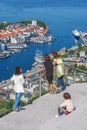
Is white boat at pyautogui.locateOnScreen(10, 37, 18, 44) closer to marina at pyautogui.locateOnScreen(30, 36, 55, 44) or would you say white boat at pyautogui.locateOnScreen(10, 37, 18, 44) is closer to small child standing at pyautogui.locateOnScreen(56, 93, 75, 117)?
marina at pyautogui.locateOnScreen(30, 36, 55, 44)

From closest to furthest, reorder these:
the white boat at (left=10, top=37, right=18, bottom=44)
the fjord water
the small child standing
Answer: the small child standing, the fjord water, the white boat at (left=10, top=37, right=18, bottom=44)

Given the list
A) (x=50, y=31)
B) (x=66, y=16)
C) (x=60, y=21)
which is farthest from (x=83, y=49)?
(x=66, y=16)

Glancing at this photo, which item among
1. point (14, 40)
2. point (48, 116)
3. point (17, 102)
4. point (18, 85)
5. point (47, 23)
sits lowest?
point (14, 40)

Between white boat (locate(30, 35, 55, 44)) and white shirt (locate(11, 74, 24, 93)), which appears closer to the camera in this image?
white shirt (locate(11, 74, 24, 93))

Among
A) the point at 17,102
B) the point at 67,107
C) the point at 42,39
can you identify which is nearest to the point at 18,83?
the point at 17,102

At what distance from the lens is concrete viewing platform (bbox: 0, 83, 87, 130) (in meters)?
3.95

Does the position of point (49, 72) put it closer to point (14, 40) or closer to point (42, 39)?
→ point (14, 40)

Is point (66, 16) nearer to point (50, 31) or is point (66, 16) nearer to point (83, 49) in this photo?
point (50, 31)

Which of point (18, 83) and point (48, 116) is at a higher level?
point (18, 83)

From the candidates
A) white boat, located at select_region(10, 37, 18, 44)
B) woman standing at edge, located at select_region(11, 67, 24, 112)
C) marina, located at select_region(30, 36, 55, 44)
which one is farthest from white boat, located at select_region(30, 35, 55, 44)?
woman standing at edge, located at select_region(11, 67, 24, 112)

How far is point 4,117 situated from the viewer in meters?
5.15

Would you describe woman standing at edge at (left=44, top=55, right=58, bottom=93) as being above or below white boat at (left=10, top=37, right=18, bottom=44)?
above

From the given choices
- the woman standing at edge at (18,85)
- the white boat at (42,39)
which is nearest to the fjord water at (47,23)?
the white boat at (42,39)

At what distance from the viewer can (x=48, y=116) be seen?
5203 millimetres
